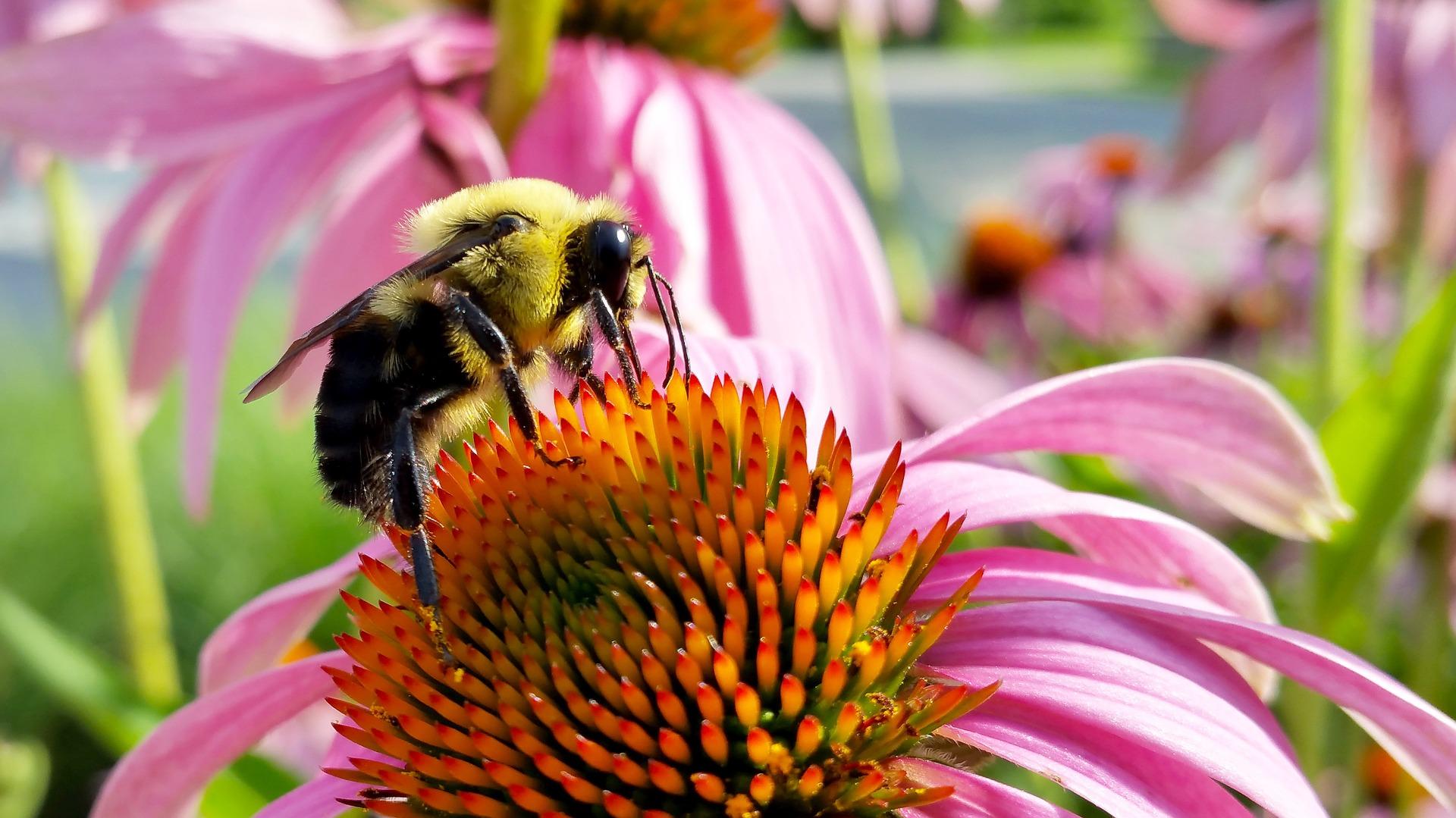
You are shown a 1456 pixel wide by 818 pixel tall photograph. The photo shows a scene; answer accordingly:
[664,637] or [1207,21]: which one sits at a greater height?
[1207,21]

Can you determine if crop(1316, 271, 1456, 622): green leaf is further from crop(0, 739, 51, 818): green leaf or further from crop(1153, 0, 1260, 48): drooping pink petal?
crop(0, 739, 51, 818): green leaf

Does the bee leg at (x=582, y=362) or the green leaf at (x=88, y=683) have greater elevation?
the bee leg at (x=582, y=362)

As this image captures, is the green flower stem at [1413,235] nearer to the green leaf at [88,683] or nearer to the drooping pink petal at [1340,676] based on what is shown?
the drooping pink petal at [1340,676]

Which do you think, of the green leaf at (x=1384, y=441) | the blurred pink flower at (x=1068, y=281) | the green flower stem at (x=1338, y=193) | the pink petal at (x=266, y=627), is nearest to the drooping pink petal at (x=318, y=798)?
the pink petal at (x=266, y=627)

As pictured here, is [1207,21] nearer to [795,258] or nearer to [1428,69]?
[1428,69]

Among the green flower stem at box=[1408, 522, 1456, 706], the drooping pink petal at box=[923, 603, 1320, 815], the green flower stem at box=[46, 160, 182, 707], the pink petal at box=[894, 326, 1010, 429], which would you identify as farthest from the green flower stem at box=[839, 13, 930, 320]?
the drooping pink petal at box=[923, 603, 1320, 815]

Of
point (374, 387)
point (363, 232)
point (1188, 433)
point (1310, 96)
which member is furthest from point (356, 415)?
point (1310, 96)
